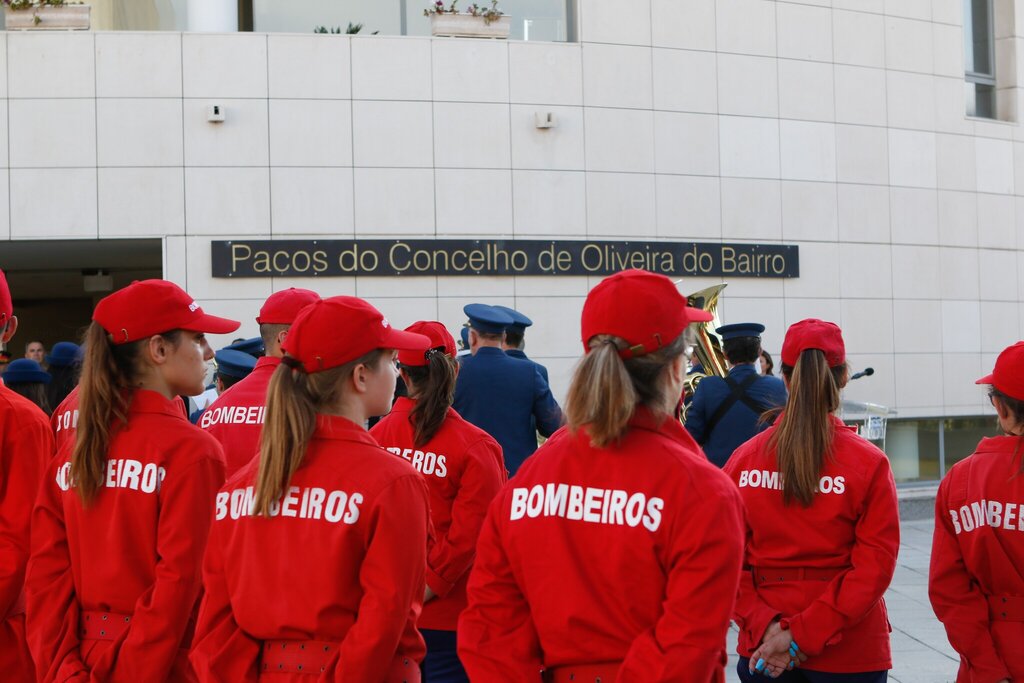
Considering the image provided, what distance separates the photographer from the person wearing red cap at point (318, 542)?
271 centimetres

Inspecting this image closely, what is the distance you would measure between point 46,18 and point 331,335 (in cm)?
1151

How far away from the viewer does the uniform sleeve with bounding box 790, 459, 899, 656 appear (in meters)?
3.57

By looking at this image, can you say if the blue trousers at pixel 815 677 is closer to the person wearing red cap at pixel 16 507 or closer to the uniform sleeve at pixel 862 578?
the uniform sleeve at pixel 862 578

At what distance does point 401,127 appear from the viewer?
13.2 metres

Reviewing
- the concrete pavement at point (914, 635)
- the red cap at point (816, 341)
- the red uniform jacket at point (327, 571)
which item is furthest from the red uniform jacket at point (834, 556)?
the concrete pavement at point (914, 635)

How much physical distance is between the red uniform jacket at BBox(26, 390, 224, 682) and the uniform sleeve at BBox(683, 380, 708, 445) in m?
3.88

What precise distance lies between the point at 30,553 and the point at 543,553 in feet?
5.86

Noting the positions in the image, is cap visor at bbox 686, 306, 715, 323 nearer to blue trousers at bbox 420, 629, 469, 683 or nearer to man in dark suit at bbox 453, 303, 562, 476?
blue trousers at bbox 420, 629, 469, 683

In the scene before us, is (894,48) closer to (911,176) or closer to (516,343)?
(911,176)

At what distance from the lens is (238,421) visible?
478 centimetres

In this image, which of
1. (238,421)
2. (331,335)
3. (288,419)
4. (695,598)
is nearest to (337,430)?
(288,419)

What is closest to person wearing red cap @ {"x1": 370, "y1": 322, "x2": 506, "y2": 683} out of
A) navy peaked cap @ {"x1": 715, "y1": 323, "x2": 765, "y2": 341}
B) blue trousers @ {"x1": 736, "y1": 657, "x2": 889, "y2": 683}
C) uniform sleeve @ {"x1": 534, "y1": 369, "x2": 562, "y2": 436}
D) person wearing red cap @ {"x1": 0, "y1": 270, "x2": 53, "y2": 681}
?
blue trousers @ {"x1": 736, "y1": 657, "x2": 889, "y2": 683}

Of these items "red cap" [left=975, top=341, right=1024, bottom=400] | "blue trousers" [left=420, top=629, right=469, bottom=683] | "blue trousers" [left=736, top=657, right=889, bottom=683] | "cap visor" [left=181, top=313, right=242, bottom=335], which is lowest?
"blue trousers" [left=420, top=629, right=469, bottom=683]

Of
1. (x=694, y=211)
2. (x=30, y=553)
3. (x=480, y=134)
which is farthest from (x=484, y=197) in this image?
(x=30, y=553)
